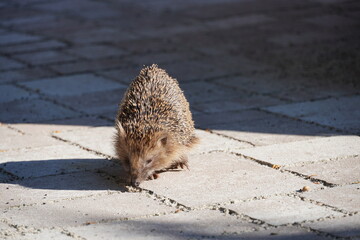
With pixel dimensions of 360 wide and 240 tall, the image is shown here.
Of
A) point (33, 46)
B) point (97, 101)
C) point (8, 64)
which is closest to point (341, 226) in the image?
point (97, 101)

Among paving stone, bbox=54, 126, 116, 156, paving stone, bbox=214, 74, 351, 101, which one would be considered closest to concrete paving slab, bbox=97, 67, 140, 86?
paving stone, bbox=214, 74, 351, 101

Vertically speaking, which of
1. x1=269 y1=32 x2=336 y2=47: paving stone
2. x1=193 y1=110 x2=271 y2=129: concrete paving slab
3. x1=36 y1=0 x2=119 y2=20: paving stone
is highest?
x1=269 y1=32 x2=336 y2=47: paving stone

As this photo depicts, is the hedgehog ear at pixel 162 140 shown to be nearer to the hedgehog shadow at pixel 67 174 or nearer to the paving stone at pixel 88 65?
the hedgehog shadow at pixel 67 174

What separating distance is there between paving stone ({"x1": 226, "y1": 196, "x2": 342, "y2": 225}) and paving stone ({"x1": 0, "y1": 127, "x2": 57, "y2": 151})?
2.67m

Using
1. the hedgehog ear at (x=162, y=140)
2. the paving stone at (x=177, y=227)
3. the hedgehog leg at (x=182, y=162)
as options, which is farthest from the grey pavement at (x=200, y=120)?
the hedgehog ear at (x=162, y=140)

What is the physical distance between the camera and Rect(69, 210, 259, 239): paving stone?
4.81 m

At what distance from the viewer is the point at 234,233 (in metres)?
4.82

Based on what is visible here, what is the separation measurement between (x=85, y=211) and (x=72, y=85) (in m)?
4.65

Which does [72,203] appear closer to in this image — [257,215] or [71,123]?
[257,215]

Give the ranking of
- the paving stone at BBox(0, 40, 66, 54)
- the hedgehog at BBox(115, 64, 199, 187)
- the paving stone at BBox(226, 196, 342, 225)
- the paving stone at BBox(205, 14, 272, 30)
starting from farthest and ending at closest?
the paving stone at BBox(205, 14, 272, 30) → the paving stone at BBox(0, 40, 66, 54) → the hedgehog at BBox(115, 64, 199, 187) → the paving stone at BBox(226, 196, 342, 225)

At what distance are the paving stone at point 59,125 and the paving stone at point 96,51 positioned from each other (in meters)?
3.31

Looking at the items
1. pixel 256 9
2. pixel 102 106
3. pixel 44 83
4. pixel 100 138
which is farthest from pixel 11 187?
pixel 256 9

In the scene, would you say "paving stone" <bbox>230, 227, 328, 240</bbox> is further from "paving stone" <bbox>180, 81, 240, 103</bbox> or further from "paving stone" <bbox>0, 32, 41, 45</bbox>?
"paving stone" <bbox>0, 32, 41, 45</bbox>

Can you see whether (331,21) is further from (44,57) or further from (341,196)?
(341,196)
